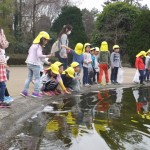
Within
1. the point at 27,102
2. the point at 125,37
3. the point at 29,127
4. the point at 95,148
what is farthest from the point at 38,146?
the point at 125,37

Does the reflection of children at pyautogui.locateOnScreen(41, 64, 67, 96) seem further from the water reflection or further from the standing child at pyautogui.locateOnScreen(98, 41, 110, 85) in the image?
the standing child at pyautogui.locateOnScreen(98, 41, 110, 85)

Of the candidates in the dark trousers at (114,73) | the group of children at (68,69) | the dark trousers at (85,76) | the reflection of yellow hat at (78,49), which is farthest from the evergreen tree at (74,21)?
the reflection of yellow hat at (78,49)

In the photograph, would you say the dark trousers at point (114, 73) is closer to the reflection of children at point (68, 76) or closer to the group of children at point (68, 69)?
the group of children at point (68, 69)

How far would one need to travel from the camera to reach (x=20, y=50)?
35.7 meters

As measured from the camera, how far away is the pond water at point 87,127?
6.08m

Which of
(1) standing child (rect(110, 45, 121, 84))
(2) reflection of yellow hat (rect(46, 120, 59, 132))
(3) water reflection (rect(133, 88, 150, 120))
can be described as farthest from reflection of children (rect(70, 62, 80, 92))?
(2) reflection of yellow hat (rect(46, 120, 59, 132))

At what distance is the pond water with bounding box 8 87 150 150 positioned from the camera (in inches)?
239

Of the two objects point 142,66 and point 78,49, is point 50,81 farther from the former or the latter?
point 142,66

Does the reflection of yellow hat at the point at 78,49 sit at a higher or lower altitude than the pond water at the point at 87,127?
higher

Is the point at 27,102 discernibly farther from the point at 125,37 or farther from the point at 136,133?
the point at 125,37

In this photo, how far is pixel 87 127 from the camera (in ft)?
24.1

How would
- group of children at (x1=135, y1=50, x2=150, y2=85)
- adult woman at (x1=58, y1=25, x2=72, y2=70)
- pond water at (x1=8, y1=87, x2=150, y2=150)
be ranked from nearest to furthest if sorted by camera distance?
pond water at (x1=8, y1=87, x2=150, y2=150), adult woman at (x1=58, y1=25, x2=72, y2=70), group of children at (x1=135, y1=50, x2=150, y2=85)

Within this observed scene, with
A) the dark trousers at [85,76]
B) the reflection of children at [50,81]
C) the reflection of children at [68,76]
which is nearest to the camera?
the reflection of children at [50,81]

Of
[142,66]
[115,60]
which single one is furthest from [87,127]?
[142,66]
